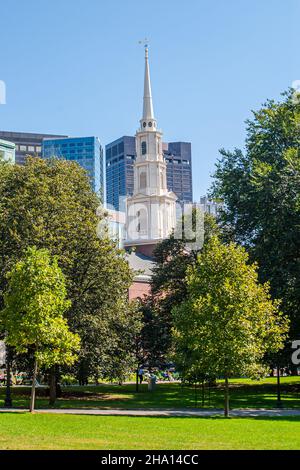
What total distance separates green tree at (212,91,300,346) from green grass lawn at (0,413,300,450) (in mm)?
11379

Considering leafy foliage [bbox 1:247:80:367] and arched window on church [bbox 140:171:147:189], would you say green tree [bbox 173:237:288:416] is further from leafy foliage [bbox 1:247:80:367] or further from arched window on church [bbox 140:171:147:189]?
arched window on church [bbox 140:171:147:189]

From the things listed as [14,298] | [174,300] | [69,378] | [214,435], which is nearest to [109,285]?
[69,378]

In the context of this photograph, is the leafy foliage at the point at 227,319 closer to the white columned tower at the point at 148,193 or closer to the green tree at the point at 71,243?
the green tree at the point at 71,243

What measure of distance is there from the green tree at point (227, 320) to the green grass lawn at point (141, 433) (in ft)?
12.4

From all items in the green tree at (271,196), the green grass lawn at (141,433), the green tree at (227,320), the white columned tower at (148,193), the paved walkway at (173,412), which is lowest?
the paved walkway at (173,412)

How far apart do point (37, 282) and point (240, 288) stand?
939 centimetres

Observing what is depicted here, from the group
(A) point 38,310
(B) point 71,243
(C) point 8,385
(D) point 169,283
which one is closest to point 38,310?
(A) point 38,310

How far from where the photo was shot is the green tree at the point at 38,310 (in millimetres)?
30797

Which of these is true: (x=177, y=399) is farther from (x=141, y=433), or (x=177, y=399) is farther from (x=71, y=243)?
(x=141, y=433)

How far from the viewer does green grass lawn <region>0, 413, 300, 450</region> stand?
18.3 m

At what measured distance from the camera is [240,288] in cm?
3139

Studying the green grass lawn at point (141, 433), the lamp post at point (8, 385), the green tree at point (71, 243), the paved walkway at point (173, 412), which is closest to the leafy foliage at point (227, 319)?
the paved walkway at point (173, 412)

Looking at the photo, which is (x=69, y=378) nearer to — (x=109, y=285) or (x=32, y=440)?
(x=109, y=285)

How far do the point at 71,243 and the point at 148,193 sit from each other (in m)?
69.4
